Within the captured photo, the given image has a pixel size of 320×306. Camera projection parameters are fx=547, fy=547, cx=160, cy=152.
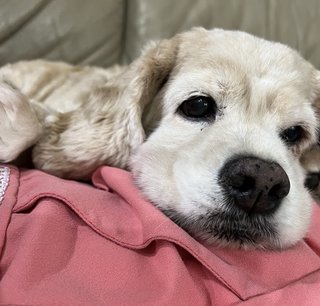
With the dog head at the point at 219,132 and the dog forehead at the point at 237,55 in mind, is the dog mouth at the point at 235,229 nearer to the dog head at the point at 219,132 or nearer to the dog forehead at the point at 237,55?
the dog head at the point at 219,132

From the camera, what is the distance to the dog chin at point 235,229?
975mm

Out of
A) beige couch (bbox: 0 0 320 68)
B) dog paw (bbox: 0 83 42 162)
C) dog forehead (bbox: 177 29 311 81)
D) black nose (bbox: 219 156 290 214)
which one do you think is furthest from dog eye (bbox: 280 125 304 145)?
beige couch (bbox: 0 0 320 68)

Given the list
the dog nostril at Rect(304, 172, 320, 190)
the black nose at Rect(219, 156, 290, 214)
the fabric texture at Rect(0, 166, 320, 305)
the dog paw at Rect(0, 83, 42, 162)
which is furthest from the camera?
the dog nostril at Rect(304, 172, 320, 190)

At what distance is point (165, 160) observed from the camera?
109 centimetres

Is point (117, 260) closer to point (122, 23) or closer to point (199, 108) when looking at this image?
point (199, 108)

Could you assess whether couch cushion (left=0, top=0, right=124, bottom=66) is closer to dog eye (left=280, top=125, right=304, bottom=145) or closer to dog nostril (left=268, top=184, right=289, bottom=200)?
dog eye (left=280, top=125, right=304, bottom=145)

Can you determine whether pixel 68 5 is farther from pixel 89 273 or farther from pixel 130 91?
pixel 89 273

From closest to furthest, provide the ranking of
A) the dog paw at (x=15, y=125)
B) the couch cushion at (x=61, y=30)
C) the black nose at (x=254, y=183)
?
1. the black nose at (x=254, y=183)
2. the dog paw at (x=15, y=125)
3. the couch cushion at (x=61, y=30)

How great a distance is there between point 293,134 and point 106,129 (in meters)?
0.42

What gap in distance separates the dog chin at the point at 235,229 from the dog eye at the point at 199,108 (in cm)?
26

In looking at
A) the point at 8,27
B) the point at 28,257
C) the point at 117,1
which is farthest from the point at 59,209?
the point at 117,1

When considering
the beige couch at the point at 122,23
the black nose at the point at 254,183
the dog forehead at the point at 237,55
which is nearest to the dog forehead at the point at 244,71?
the dog forehead at the point at 237,55

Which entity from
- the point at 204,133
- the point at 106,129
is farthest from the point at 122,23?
the point at 204,133

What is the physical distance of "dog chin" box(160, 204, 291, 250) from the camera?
975 mm
